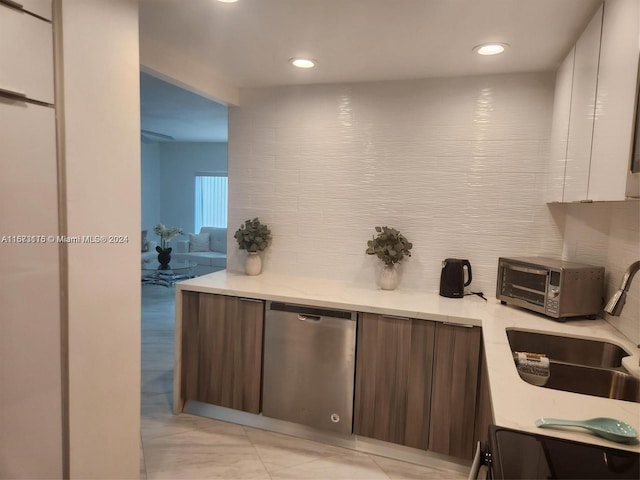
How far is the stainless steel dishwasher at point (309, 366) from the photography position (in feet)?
7.88

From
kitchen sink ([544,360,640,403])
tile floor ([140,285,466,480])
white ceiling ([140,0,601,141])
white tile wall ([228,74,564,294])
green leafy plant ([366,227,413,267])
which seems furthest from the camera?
green leafy plant ([366,227,413,267])

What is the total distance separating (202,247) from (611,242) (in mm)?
6482

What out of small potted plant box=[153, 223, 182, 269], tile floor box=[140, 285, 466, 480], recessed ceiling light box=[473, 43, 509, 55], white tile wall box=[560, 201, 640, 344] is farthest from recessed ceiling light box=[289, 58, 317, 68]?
small potted plant box=[153, 223, 182, 269]

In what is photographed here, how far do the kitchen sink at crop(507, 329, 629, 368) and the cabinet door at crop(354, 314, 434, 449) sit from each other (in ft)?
1.45

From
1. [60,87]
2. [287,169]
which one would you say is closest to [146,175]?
[287,169]

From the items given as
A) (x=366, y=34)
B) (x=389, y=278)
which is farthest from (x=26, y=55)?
(x=389, y=278)

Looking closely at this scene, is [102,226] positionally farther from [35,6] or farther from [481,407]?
[481,407]

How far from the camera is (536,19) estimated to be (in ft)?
5.72

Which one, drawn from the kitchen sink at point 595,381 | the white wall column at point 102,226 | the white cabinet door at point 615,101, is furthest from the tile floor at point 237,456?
the white cabinet door at point 615,101

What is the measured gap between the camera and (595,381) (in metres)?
1.56

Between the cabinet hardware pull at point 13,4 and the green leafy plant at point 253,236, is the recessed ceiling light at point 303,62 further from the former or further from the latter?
the cabinet hardware pull at point 13,4

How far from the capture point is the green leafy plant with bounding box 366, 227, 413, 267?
2633 mm

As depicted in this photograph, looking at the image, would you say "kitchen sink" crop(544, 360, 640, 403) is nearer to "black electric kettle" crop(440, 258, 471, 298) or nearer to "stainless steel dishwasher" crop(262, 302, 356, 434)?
"black electric kettle" crop(440, 258, 471, 298)

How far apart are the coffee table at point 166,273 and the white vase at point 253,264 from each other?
11.8 feet
